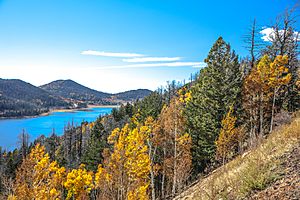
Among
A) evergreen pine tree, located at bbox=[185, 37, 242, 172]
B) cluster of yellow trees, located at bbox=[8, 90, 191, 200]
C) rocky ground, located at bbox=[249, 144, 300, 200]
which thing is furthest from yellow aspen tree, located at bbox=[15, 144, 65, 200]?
rocky ground, located at bbox=[249, 144, 300, 200]

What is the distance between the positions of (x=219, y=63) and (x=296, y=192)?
886 inches

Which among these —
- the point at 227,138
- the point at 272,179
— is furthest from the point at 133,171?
the point at 272,179

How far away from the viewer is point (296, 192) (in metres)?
3.34

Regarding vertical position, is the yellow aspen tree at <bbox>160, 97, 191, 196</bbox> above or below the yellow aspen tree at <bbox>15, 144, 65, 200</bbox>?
above

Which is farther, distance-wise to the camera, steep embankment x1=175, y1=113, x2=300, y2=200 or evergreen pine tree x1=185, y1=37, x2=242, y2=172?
evergreen pine tree x1=185, y1=37, x2=242, y2=172

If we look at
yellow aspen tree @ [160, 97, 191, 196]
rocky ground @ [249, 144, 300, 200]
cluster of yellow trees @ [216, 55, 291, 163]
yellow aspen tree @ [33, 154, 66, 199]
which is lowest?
yellow aspen tree @ [33, 154, 66, 199]

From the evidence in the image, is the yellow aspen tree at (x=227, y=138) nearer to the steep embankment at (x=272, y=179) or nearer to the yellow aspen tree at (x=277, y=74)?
the yellow aspen tree at (x=277, y=74)

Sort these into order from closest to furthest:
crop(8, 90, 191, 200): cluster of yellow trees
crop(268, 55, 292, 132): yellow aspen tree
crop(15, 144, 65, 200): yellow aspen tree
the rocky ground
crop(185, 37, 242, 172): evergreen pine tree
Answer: the rocky ground < crop(15, 144, 65, 200): yellow aspen tree < crop(8, 90, 191, 200): cluster of yellow trees < crop(268, 55, 292, 132): yellow aspen tree < crop(185, 37, 242, 172): evergreen pine tree

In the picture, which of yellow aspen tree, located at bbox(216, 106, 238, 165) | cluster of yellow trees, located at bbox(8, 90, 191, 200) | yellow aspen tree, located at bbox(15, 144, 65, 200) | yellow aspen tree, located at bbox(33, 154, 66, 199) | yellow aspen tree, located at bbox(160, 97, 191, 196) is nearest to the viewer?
yellow aspen tree, located at bbox(15, 144, 65, 200)

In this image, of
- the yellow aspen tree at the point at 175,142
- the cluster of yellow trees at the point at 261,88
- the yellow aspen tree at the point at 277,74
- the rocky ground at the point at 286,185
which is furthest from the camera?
the yellow aspen tree at the point at 175,142

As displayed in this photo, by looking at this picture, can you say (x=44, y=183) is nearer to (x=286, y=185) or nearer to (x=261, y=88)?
(x=261, y=88)

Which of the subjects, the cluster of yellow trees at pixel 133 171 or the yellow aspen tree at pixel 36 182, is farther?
the cluster of yellow trees at pixel 133 171

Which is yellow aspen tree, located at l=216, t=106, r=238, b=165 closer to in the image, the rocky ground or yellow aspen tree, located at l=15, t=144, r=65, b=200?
yellow aspen tree, located at l=15, t=144, r=65, b=200

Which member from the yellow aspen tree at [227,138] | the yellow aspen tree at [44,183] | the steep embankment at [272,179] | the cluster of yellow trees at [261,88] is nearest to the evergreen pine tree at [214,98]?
the cluster of yellow trees at [261,88]
